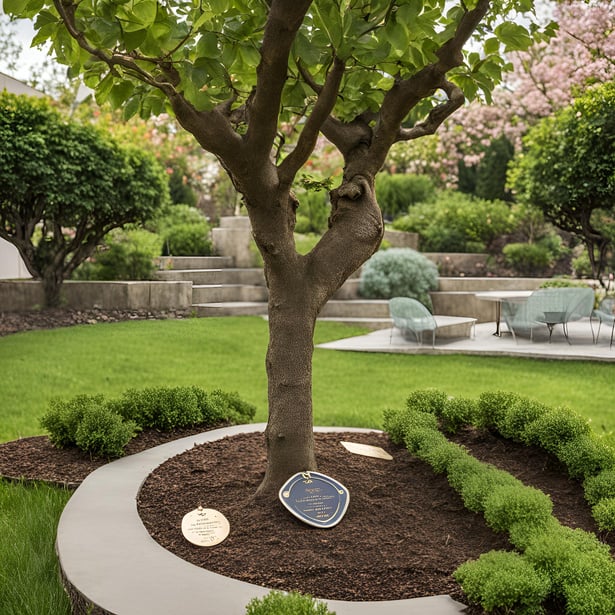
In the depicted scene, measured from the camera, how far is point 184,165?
14266 millimetres

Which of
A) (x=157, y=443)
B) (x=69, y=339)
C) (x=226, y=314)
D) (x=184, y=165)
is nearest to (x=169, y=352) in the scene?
(x=226, y=314)

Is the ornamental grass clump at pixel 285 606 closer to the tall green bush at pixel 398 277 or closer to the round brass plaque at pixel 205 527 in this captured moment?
the round brass plaque at pixel 205 527

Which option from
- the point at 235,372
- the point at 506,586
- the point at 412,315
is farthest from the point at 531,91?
the point at 506,586

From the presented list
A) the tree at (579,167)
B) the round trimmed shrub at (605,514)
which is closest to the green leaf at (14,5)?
the round trimmed shrub at (605,514)

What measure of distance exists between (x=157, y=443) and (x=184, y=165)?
37.2 feet

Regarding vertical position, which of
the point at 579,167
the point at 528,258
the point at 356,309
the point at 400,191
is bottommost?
the point at 356,309

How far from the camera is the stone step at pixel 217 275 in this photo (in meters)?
6.35

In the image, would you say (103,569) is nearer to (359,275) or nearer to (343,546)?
(343,546)

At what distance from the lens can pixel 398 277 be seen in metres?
9.77

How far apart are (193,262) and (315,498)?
500cm

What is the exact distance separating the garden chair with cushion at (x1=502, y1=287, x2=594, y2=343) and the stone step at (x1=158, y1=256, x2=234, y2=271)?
3.03m

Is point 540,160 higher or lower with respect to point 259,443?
higher

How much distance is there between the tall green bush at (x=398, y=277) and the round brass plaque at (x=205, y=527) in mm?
7435

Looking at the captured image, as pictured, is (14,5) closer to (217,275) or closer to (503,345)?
(217,275)
